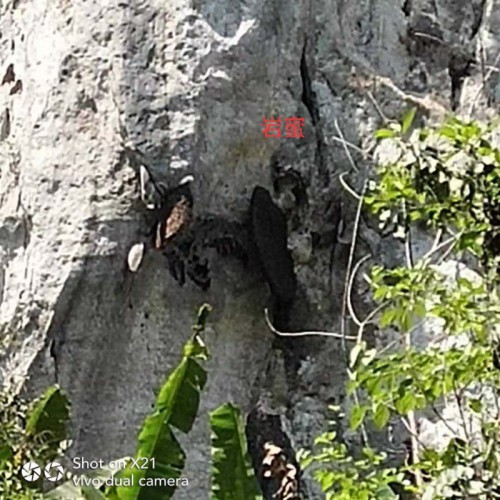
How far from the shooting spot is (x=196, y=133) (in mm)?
3451

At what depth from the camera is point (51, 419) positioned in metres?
2.73

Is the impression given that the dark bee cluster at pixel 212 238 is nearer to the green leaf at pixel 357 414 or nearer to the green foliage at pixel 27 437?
the green foliage at pixel 27 437

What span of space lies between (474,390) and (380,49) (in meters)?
1.40

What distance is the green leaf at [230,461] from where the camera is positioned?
2352mm

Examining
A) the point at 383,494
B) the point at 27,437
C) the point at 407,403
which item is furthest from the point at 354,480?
the point at 27,437

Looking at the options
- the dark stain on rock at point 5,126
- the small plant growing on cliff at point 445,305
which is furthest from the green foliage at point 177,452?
the dark stain on rock at point 5,126

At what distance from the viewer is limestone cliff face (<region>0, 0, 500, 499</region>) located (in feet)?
11.5

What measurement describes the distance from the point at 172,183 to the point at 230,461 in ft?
4.12

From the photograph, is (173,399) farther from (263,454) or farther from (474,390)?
(263,454)

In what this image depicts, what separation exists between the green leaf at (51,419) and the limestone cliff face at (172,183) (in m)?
0.76

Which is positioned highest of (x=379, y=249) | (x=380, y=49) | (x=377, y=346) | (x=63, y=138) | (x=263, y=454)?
(x=380, y=49)

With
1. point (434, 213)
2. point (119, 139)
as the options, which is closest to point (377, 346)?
point (119, 139)

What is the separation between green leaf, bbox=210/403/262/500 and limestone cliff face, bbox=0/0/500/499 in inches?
47.6

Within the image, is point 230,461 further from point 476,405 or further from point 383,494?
point 476,405
